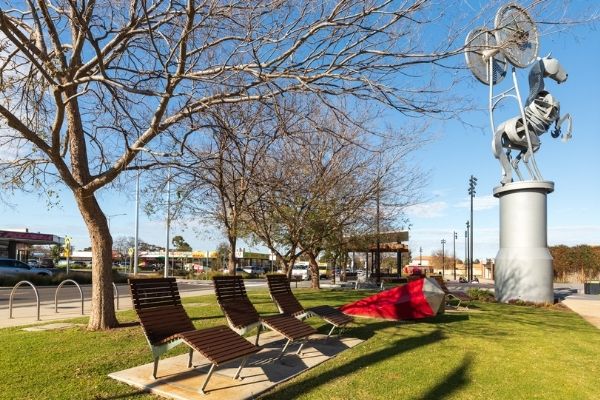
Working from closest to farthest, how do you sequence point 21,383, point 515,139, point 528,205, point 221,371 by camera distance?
point 21,383 < point 221,371 < point 528,205 < point 515,139

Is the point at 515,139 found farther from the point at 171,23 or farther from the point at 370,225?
the point at 171,23

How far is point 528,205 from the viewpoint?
64.3ft

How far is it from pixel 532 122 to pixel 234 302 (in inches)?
764

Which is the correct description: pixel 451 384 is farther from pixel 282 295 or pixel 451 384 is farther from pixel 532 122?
pixel 532 122

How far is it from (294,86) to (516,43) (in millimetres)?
3070

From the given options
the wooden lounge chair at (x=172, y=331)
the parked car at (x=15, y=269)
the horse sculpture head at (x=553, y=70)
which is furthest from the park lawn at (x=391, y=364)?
the parked car at (x=15, y=269)

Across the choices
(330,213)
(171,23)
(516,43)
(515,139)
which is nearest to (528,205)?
(515,139)

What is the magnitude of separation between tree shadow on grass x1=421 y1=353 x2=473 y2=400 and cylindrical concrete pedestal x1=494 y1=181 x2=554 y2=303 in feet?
45.4

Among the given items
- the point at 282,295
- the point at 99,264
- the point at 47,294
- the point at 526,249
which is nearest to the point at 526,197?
the point at 526,249

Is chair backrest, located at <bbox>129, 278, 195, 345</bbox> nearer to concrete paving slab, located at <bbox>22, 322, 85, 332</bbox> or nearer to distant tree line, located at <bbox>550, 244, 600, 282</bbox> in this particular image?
concrete paving slab, located at <bbox>22, 322, 85, 332</bbox>

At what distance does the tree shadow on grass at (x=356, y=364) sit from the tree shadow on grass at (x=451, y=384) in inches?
41.6

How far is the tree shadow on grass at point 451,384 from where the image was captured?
546 centimetres

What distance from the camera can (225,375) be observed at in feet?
19.5

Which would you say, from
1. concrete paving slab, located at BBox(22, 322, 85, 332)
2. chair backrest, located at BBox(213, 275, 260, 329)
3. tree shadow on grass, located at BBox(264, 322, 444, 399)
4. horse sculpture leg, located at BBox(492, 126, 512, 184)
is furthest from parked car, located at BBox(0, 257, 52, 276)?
tree shadow on grass, located at BBox(264, 322, 444, 399)
